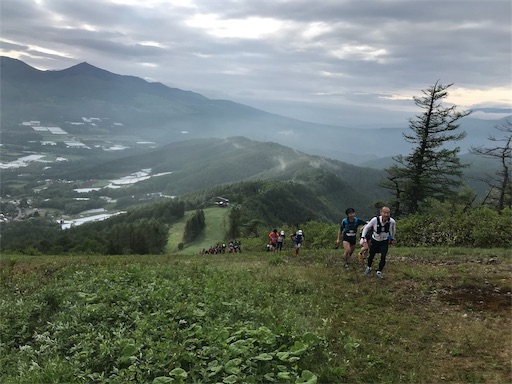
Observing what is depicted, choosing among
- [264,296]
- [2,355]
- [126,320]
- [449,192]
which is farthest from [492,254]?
[449,192]

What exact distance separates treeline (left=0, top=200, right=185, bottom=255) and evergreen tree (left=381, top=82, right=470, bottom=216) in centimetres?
4035

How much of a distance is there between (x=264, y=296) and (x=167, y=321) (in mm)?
3147

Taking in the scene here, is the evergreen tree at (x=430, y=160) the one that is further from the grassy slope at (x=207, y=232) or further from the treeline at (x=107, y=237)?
the grassy slope at (x=207, y=232)

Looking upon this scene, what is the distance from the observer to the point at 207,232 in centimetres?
11600

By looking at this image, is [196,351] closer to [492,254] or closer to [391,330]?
[391,330]

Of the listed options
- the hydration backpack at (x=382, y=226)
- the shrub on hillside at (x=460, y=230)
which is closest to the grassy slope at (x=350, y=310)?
the hydration backpack at (x=382, y=226)

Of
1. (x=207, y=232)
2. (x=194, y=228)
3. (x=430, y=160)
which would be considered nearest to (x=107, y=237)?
(x=194, y=228)

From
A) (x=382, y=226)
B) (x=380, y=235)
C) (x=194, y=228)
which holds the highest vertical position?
(x=382, y=226)

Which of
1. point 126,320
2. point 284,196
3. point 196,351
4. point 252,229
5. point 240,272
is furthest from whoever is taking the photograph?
point 284,196

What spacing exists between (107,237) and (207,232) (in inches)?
1457

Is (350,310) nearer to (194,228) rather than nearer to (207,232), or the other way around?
(207,232)

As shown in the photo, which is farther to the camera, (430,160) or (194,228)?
(194,228)

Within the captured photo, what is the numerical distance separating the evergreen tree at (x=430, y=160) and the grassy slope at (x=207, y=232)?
201 feet

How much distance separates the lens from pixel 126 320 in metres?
7.43
